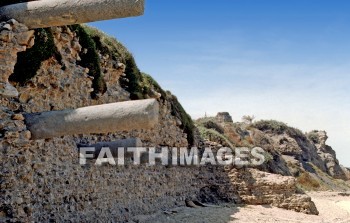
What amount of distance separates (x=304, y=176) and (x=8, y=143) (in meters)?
28.4

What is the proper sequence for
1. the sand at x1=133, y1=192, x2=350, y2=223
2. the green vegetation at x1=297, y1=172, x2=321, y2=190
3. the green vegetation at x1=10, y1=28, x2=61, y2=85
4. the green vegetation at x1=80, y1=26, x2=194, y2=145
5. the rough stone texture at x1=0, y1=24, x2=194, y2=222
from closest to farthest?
the rough stone texture at x1=0, y1=24, x2=194, y2=222
the green vegetation at x1=10, y1=28, x2=61, y2=85
the green vegetation at x1=80, y1=26, x2=194, y2=145
the sand at x1=133, y1=192, x2=350, y2=223
the green vegetation at x1=297, y1=172, x2=321, y2=190

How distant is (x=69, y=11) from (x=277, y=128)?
37393 millimetres

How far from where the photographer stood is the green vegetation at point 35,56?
7.82 m

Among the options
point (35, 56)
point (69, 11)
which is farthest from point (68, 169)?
point (69, 11)

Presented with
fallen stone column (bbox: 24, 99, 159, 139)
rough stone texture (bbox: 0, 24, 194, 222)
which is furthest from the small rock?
fallen stone column (bbox: 24, 99, 159, 139)

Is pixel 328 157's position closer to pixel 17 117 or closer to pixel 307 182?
pixel 307 182

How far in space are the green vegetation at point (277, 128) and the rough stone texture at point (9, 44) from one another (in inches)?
1455

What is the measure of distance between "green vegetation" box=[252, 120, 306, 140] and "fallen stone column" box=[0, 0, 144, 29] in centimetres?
3715

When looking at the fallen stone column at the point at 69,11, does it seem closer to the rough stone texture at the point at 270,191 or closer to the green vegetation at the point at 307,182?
the rough stone texture at the point at 270,191

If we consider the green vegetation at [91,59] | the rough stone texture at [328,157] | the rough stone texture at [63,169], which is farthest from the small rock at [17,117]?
the rough stone texture at [328,157]

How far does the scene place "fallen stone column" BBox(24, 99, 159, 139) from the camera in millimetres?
5312

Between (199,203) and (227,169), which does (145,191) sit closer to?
(199,203)

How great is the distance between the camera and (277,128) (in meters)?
41.2

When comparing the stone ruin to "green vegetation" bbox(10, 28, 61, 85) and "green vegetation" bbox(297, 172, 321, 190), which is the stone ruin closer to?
"green vegetation" bbox(10, 28, 61, 85)
